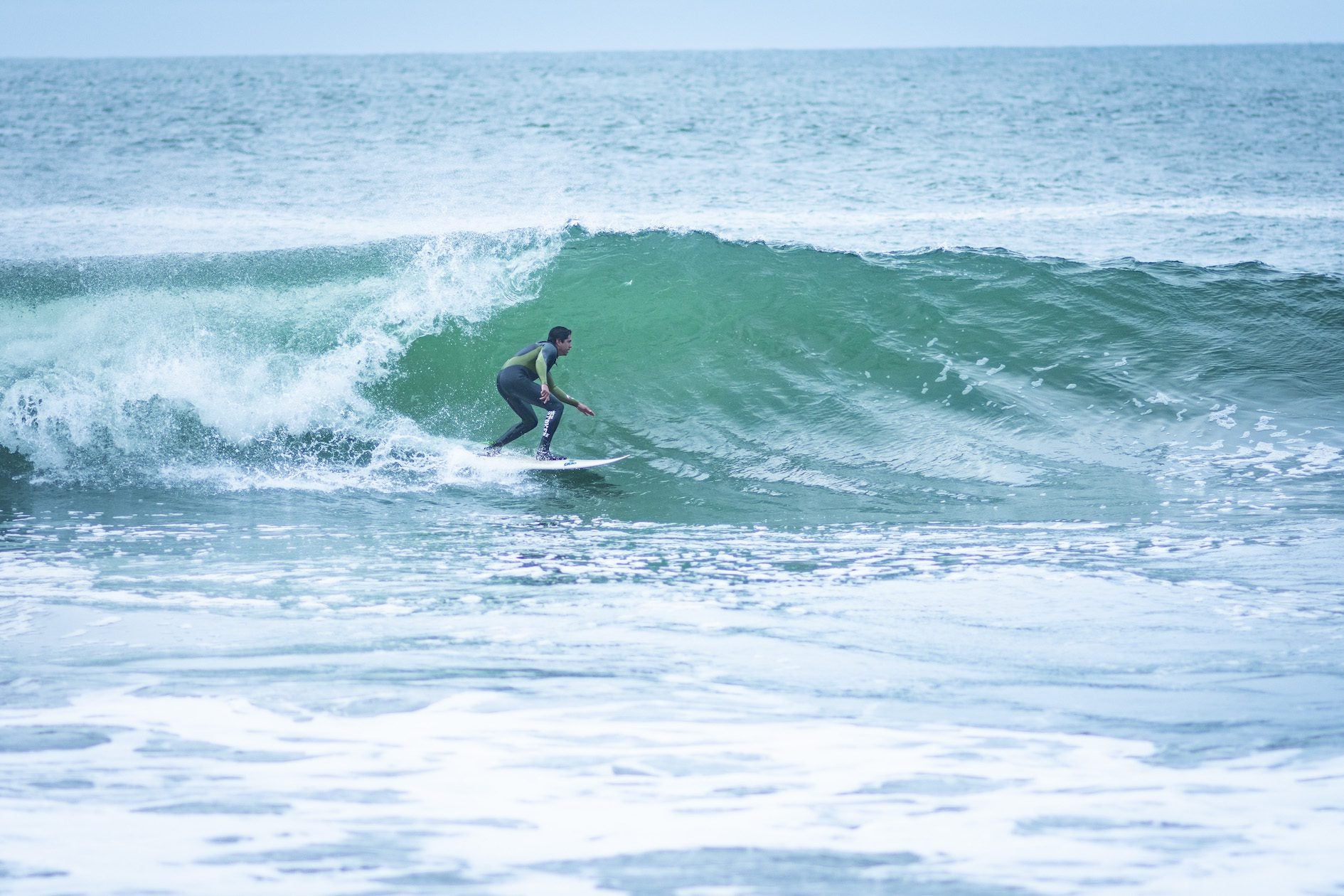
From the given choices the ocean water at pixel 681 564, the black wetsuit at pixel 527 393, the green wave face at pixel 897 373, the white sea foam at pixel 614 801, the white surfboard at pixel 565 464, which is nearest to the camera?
the white sea foam at pixel 614 801

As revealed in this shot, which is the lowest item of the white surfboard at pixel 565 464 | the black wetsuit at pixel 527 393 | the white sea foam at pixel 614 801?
the white sea foam at pixel 614 801

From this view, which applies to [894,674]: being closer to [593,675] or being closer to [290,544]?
[593,675]

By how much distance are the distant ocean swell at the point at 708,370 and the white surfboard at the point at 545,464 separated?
9.4 inches

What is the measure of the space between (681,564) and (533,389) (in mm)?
3038

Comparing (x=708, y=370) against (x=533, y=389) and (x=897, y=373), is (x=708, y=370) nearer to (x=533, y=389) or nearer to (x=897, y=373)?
(x=897, y=373)

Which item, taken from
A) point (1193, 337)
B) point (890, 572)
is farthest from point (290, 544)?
point (1193, 337)

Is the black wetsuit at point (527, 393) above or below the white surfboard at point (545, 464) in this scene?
above

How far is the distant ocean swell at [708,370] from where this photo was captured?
8.83 metres

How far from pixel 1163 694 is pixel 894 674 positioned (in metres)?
1.06

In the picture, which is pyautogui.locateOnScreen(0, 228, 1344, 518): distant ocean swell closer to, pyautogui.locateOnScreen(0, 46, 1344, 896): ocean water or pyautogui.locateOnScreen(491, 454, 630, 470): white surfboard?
pyautogui.locateOnScreen(0, 46, 1344, 896): ocean water

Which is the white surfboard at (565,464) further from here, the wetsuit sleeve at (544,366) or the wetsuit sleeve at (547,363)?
the wetsuit sleeve at (544,366)

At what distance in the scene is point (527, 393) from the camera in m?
9.05

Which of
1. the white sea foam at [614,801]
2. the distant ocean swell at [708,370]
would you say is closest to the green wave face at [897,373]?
the distant ocean swell at [708,370]

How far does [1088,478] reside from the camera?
850cm
